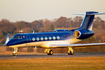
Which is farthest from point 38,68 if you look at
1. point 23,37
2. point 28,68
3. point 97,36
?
point 97,36

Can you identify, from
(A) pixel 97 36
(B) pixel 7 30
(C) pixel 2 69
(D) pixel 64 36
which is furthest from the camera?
(B) pixel 7 30

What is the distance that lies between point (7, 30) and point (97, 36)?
2641 centimetres

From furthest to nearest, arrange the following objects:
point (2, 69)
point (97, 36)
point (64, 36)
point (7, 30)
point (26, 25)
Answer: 1. point (26, 25)
2. point (7, 30)
3. point (97, 36)
4. point (64, 36)
5. point (2, 69)

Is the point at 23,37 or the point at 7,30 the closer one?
the point at 23,37

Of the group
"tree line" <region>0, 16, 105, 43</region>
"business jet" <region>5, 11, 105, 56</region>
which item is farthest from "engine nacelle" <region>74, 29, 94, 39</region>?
"tree line" <region>0, 16, 105, 43</region>

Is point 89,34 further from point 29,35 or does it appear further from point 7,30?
point 7,30

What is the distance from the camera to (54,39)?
40719 millimetres

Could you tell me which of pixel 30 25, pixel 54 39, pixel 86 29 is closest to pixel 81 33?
pixel 86 29

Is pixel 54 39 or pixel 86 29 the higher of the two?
pixel 86 29

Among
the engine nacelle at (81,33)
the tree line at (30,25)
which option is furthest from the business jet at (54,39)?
the tree line at (30,25)

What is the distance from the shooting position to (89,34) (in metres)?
42.3

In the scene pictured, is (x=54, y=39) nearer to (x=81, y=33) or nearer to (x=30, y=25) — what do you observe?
(x=81, y=33)

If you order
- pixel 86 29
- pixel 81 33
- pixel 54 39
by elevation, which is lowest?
pixel 54 39

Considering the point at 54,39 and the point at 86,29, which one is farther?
the point at 86,29
